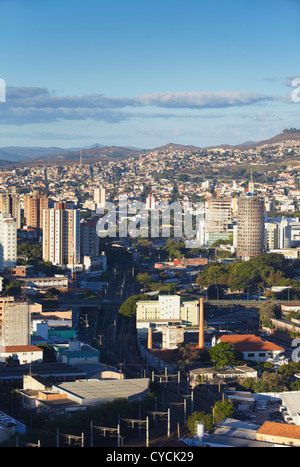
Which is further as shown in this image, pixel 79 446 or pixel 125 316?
pixel 125 316

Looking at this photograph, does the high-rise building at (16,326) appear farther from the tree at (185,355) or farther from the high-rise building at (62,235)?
the high-rise building at (62,235)

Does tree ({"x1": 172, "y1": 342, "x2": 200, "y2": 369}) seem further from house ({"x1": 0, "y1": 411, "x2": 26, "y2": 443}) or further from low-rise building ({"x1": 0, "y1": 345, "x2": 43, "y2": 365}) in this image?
house ({"x1": 0, "y1": 411, "x2": 26, "y2": 443})

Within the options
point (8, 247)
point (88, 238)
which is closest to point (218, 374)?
point (8, 247)

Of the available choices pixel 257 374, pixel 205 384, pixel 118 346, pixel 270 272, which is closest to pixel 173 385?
pixel 205 384

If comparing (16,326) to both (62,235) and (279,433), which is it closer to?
(279,433)

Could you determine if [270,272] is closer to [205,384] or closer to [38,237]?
[38,237]

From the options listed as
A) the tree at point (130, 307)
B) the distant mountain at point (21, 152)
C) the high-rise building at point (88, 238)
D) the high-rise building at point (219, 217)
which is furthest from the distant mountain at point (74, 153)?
the tree at point (130, 307)
